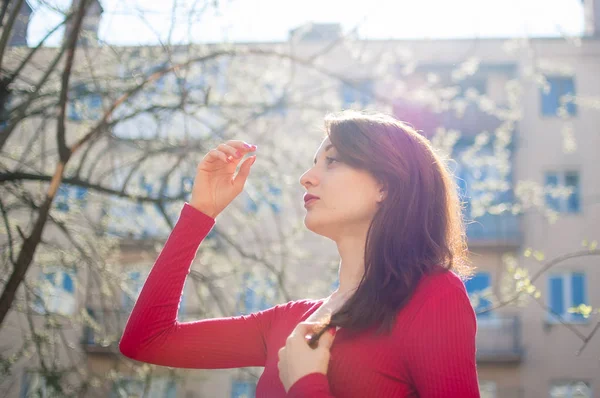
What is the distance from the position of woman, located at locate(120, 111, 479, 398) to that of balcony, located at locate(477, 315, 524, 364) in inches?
546

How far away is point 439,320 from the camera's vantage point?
5.47 feet

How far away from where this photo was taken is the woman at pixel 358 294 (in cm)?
167

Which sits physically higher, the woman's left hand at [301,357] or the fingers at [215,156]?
the fingers at [215,156]

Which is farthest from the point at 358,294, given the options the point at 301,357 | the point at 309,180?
the point at 309,180

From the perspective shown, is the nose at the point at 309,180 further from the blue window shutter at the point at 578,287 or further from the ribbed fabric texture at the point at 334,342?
the blue window shutter at the point at 578,287

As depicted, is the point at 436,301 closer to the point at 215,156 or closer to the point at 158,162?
the point at 215,156

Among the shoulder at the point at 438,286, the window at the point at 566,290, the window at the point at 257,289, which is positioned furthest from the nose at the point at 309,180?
the window at the point at 566,290

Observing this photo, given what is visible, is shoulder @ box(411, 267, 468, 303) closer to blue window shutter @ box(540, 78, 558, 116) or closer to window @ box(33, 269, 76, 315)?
window @ box(33, 269, 76, 315)

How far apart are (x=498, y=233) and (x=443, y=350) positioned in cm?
1512

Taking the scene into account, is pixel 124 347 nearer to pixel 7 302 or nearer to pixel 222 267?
pixel 7 302

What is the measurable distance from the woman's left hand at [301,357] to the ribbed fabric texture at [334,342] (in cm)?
3

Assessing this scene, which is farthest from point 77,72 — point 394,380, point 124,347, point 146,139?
point 394,380

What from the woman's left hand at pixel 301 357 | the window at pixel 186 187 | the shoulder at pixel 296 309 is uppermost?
the window at pixel 186 187

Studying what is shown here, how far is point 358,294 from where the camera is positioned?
1.84 meters
